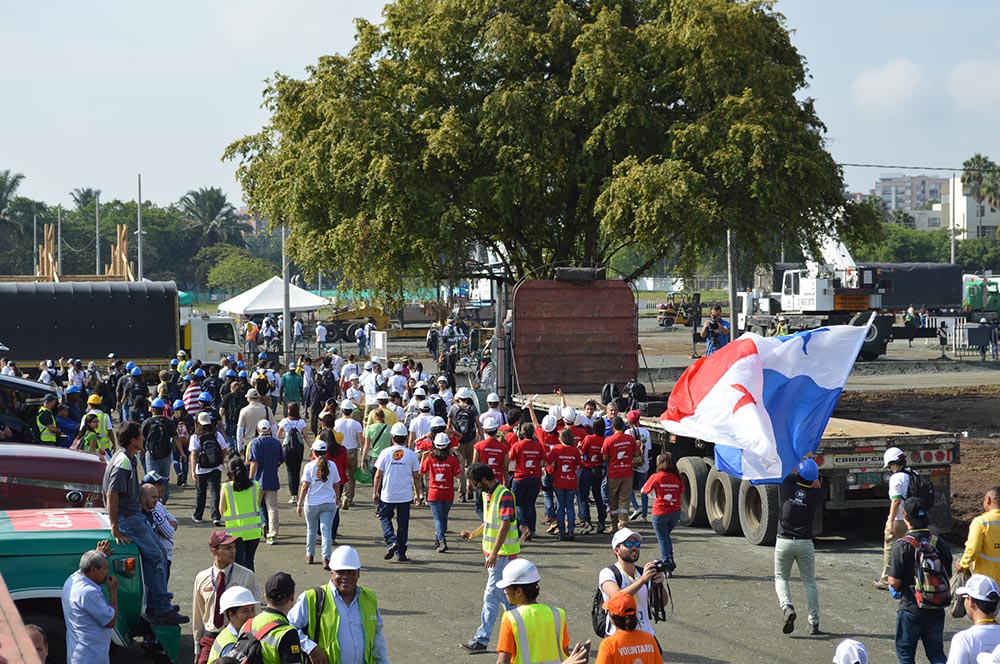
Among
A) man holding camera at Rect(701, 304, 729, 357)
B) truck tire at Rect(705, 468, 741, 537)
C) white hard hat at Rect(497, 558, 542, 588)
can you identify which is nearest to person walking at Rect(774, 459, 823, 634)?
truck tire at Rect(705, 468, 741, 537)

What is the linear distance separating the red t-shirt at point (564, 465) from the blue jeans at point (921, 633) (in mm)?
6024

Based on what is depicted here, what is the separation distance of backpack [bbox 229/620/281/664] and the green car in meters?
2.42

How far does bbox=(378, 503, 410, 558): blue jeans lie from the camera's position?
13398 millimetres

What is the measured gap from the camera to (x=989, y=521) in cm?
948

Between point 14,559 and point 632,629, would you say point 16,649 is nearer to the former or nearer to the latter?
point 632,629

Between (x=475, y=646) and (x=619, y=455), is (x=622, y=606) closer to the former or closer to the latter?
(x=475, y=646)

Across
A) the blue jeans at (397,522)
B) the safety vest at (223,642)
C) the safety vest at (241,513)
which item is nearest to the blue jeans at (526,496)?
the blue jeans at (397,522)

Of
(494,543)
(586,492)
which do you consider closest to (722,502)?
(586,492)

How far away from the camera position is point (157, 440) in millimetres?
15930

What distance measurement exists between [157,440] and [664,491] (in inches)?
291

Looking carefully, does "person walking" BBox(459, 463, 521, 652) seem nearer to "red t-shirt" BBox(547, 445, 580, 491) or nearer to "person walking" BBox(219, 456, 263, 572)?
"person walking" BBox(219, 456, 263, 572)

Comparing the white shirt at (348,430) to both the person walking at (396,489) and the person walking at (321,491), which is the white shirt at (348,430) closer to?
the person walking at (396,489)

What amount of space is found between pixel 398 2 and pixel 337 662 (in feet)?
73.1

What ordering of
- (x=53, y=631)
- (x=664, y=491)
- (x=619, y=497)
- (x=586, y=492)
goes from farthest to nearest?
(x=586, y=492) < (x=619, y=497) < (x=664, y=491) < (x=53, y=631)
